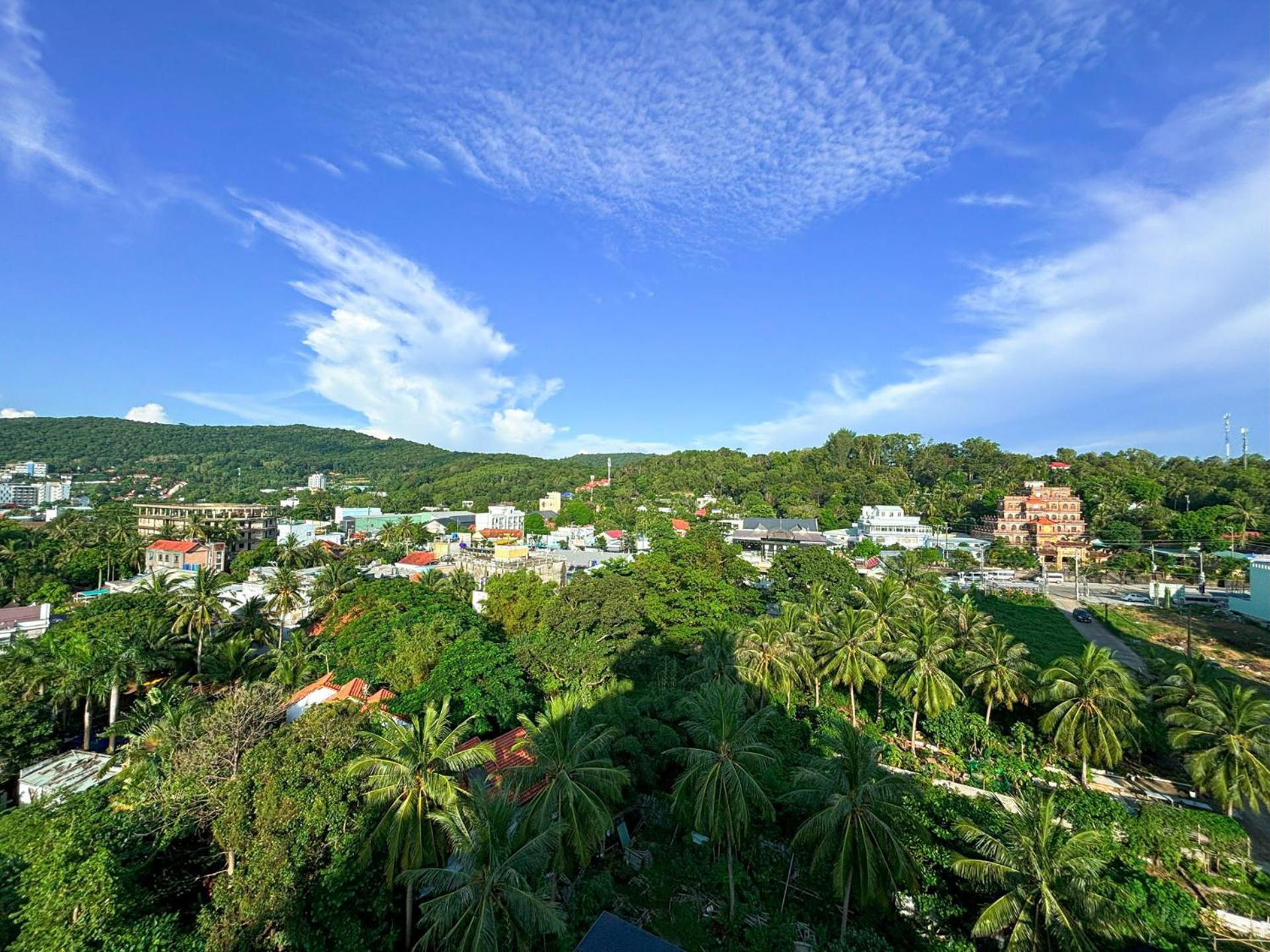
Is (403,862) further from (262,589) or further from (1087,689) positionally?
(262,589)

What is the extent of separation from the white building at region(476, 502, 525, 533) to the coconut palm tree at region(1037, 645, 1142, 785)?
76.5 meters

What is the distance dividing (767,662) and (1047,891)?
11563mm

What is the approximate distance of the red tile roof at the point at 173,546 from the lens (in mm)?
54041

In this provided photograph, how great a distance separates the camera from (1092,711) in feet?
60.7

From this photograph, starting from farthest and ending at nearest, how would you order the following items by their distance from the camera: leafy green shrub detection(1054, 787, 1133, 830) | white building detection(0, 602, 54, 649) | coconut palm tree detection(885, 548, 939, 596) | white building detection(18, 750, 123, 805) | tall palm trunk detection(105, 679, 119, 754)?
coconut palm tree detection(885, 548, 939, 596) → white building detection(0, 602, 54, 649) → tall palm trunk detection(105, 679, 119, 754) → white building detection(18, 750, 123, 805) → leafy green shrub detection(1054, 787, 1133, 830)

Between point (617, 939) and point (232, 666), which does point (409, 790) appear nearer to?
point (617, 939)

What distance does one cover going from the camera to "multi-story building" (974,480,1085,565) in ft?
216

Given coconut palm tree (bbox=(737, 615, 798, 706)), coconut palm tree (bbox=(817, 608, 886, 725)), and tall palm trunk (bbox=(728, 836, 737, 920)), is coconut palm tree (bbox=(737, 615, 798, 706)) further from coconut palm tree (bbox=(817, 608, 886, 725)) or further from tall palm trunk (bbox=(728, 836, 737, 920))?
tall palm trunk (bbox=(728, 836, 737, 920))

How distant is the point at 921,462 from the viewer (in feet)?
343

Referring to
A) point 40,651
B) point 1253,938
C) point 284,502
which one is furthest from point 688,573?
point 284,502

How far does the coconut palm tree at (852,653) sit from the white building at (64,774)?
24750 mm

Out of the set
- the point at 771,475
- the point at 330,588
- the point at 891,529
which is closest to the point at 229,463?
the point at 771,475

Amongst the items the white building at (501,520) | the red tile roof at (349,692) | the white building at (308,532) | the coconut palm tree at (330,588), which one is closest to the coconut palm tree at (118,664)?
the red tile roof at (349,692)

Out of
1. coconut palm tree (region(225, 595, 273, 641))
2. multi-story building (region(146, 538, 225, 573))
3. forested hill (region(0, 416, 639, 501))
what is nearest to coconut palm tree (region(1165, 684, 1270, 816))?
coconut palm tree (region(225, 595, 273, 641))
